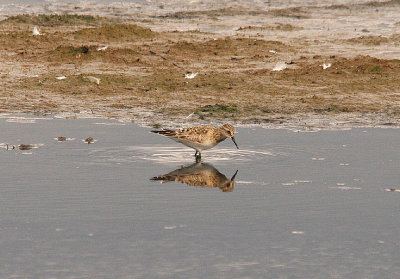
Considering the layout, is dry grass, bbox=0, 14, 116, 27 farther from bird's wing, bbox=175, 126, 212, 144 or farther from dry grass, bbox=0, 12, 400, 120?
bird's wing, bbox=175, 126, 212, 144

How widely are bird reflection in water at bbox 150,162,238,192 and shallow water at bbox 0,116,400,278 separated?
11cm

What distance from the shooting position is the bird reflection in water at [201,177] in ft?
40.9

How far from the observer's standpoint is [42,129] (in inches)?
699

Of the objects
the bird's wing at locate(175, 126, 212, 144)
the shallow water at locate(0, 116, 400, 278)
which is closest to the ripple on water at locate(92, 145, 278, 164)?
the shallow water at locate(0, 116, 400, 278)

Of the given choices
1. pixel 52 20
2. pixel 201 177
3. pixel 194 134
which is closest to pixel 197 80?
pixel 194 134

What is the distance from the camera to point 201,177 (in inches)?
511

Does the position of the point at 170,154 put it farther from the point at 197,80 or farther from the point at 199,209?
the point at 197,80

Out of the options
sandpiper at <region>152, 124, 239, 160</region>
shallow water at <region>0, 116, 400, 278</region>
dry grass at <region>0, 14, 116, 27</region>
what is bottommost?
shallow water at <region>0, 116, 400, 278</region>

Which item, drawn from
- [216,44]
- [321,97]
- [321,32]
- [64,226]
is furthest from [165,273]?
[321,32]

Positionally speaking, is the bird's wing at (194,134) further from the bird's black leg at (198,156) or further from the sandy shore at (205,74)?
the sandy shore at (205,74)

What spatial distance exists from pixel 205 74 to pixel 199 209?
16.3m

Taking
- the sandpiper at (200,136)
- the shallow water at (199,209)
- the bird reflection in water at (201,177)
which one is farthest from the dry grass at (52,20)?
the bird reflection in water at (201,177)

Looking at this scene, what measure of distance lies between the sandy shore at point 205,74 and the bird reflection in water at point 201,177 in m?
5.56

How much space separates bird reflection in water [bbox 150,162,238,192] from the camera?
12461mm
